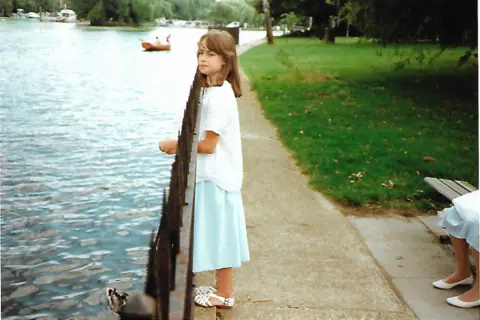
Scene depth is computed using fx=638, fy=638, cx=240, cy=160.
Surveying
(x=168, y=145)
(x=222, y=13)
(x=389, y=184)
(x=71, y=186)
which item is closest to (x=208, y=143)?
(x=168, y=145)

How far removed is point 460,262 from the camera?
4.30 meters

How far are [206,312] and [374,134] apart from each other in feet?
22.1

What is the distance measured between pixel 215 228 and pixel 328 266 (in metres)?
1.39

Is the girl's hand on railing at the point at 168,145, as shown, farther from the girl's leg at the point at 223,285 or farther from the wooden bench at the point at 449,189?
the wooden bench at the point at 449,189

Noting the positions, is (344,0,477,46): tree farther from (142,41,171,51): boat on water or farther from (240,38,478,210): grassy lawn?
(142,41,171,51): boat on water

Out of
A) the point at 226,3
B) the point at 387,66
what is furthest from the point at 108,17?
the point at 226,3

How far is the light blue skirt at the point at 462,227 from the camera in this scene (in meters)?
3.98

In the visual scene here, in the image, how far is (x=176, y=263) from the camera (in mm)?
2143

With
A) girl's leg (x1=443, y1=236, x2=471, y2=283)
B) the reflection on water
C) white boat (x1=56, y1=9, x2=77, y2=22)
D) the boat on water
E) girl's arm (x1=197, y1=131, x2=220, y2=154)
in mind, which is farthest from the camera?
the boat on water

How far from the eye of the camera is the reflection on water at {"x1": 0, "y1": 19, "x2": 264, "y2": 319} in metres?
5.12

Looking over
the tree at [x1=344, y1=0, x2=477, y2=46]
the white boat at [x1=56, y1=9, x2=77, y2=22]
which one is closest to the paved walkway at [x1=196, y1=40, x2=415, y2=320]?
the white boat at [x1=56, y1=9, x2=77, y2=22]

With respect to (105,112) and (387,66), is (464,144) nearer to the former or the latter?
(105,112)

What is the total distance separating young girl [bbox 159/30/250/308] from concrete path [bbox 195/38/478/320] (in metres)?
0.42

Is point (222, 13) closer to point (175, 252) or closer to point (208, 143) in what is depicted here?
point (208, 143)
